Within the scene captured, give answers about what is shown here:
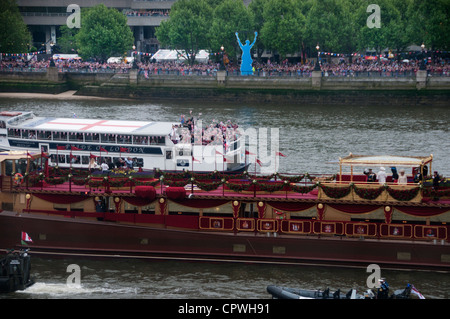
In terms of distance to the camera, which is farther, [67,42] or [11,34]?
[67,42]

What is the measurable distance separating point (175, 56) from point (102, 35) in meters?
8.00

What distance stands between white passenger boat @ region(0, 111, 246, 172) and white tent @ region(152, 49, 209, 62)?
179 feet

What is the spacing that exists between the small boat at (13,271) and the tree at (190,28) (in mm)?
63815

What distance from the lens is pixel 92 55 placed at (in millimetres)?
98438

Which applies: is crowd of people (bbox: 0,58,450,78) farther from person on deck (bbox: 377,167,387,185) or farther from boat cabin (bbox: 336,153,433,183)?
person on deck (bbox: 377,167,387,185)

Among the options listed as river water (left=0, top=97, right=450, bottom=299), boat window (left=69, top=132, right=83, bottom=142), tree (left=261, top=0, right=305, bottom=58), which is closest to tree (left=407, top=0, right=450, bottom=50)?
river water (left=0, top=97, right=450, bottom=299)

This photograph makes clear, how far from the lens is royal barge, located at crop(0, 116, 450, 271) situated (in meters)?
31.1

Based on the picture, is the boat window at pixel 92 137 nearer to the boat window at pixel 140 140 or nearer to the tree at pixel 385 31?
the boat window at pixel 140 140

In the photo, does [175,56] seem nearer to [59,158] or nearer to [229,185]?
[59,158]

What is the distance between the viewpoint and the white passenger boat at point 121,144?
4034 cm

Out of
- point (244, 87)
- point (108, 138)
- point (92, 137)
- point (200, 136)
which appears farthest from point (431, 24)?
point (92, 137)

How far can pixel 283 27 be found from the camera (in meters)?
87.8

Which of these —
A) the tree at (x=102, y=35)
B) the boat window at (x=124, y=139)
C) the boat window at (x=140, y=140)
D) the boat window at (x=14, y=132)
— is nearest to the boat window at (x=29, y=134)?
the boat window at (x=14, y=132)
